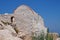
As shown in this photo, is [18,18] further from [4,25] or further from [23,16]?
[4,25]

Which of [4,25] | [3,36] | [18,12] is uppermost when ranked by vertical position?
[18,12]

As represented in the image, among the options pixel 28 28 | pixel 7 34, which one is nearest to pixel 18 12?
pixel 28 28

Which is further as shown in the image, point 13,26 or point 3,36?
point 13,26

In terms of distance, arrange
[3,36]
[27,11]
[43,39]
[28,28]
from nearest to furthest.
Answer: [3,36] < [43,39] < [28,28] < [27,11]

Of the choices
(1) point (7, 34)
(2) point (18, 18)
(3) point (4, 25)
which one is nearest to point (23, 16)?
(2) point (18, 18)

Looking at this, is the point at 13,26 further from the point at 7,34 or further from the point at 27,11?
the point at 7,34

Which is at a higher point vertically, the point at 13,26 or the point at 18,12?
the point at 18,12

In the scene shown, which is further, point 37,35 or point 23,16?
point 23,16

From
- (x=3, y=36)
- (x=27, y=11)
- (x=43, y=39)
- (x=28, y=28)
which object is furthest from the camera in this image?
(x=27, y=11)

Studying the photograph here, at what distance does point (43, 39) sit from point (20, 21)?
130 centimetres

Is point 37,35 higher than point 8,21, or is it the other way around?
point 8,21

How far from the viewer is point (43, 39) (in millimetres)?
7371

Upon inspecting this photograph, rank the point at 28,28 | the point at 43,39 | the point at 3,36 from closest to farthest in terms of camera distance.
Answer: the point at 3,36 → the point at 43,39 → the point at 28,28

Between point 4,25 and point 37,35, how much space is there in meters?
1.22
